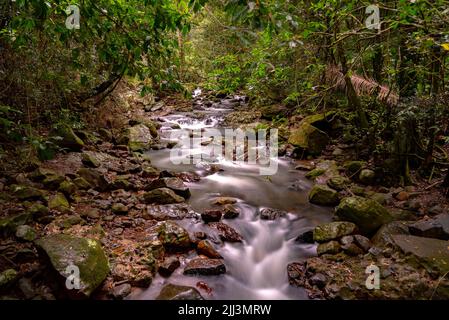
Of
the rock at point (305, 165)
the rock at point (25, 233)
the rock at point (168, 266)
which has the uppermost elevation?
the rock at point (305, 165)

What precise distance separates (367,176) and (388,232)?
7.18 feet

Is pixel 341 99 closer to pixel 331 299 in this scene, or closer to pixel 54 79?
pixel 331 299

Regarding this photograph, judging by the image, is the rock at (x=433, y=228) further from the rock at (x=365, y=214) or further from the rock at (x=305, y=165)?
the rock at (x=305, y=165)

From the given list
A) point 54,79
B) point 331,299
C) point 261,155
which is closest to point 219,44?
point 261,155

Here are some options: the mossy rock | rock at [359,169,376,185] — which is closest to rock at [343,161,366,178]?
rock at [359,169,376,185]

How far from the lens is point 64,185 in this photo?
496cm

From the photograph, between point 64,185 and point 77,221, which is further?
point 64,185

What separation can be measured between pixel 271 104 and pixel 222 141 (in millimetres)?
3503

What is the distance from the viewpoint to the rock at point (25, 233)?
144 inches

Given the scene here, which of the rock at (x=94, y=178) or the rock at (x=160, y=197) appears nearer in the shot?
the rock at (x=160, y=197)

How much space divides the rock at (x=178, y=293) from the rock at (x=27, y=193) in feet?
7.69

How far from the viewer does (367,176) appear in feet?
20.5

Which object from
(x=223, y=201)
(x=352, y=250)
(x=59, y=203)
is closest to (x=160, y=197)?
(x=223, y=201)

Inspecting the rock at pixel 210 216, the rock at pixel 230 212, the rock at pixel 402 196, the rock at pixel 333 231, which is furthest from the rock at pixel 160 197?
the rock at pixel 402 196
